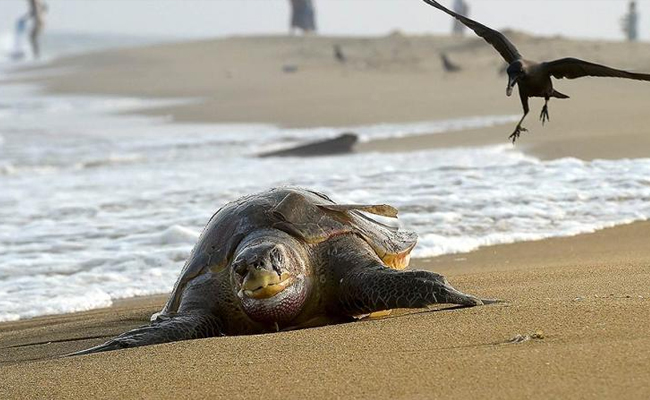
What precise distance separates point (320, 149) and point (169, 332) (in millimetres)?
9147

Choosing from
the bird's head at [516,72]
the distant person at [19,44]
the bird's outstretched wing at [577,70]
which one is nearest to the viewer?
the bird's outstretched wing at [577,70]

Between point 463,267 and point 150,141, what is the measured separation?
1073 cm

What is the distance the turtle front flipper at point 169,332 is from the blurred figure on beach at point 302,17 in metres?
47.3

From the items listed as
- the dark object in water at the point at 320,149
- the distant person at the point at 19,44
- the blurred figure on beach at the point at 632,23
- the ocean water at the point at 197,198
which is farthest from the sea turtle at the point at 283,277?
the distant person at the point at 19,44

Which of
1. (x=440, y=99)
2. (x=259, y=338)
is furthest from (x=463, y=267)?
(x=440, y=99)

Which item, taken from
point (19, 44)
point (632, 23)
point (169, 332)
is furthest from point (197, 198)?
point (19, 44)

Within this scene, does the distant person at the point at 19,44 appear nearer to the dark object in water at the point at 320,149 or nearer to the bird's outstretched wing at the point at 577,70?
the dark object in water at the point at 320,149

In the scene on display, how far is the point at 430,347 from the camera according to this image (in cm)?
401

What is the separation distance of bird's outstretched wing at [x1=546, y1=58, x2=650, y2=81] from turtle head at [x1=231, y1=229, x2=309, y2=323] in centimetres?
138

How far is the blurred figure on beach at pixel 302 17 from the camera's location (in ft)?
171

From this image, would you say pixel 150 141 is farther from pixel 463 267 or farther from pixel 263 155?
pixel 463 267

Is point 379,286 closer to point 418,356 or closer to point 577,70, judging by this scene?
point 418,356

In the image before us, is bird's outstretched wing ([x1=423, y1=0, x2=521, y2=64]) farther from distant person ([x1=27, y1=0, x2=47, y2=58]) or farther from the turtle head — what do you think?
distant person ([x1=27, y1=0, x2=47, y2=58])

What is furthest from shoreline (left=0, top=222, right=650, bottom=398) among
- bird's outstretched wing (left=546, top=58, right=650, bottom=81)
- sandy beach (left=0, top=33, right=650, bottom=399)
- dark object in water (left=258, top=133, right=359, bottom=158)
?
dark object in water (left=258, top=133, right=359, bottom=158)
